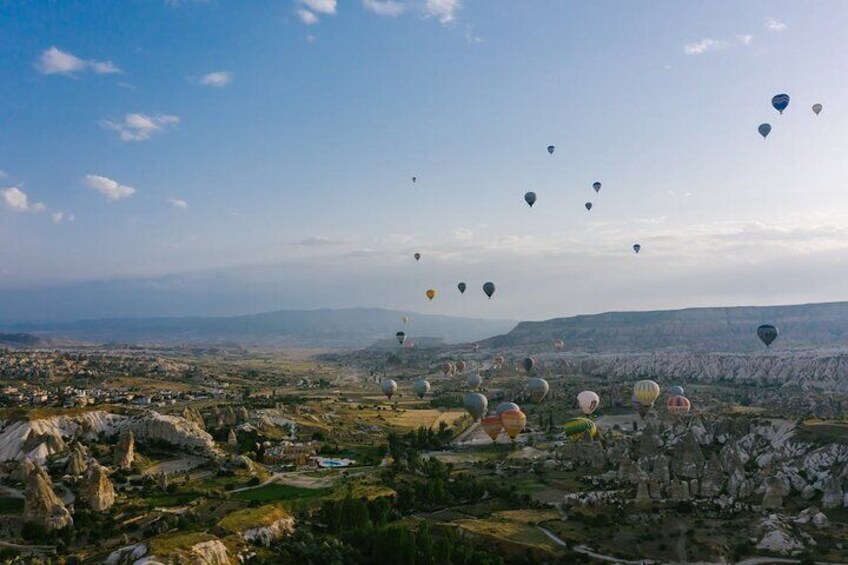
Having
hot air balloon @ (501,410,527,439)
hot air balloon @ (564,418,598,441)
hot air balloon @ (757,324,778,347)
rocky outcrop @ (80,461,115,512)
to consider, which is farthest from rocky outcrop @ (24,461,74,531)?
hot air balloon @ (757,324,778,347)

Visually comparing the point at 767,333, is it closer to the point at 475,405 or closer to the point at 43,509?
the point at 475,405

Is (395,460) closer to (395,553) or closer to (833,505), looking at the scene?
(395,553)

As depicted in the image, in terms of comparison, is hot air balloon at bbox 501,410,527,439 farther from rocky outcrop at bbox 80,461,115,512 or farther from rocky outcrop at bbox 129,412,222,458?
rocky outcrop at bbox 80,461,115,512

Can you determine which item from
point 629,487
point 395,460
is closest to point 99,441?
point 395,460

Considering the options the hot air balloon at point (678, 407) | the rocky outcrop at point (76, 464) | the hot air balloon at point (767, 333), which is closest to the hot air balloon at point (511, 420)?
the hot air balloon at point (678, 407)

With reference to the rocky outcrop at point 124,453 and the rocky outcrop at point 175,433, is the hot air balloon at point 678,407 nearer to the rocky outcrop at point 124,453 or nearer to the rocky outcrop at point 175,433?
the rocky outcrop at point 175,433
